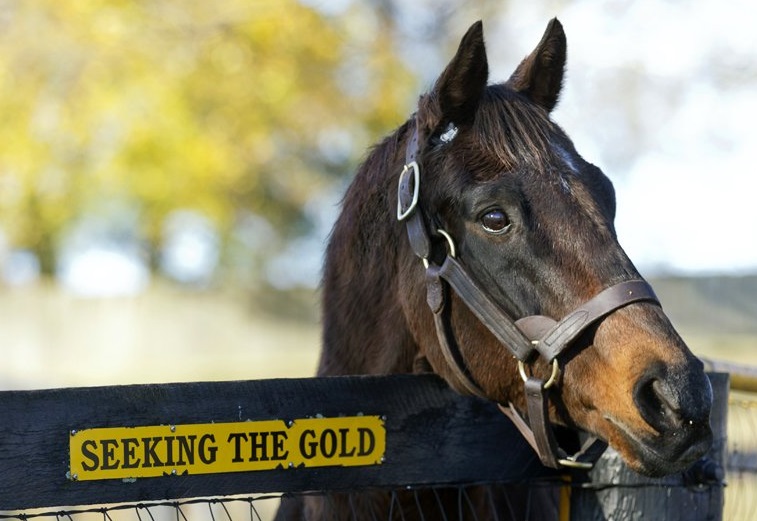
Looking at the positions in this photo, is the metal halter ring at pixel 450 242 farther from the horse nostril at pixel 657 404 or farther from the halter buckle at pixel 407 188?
the horse nostril at pixel 657 404

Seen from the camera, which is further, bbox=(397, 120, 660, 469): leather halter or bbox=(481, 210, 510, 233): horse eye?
bbox=(481, 210, 510, 233): horse eye

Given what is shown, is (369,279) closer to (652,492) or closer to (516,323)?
(516,323)

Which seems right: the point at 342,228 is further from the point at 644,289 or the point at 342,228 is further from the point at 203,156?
the point at 203,156

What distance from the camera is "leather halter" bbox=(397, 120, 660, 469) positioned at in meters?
2.19

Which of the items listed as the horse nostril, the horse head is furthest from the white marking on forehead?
the horse nostril

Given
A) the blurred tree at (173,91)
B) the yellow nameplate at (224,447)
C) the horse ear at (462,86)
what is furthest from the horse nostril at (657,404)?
the blurred tree at (173,91)

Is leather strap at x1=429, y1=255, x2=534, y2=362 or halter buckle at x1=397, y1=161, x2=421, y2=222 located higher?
halter buckle at x1=397, y1=161, x2=421, y2=222

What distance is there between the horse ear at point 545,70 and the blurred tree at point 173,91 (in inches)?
430

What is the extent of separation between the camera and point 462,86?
258cm

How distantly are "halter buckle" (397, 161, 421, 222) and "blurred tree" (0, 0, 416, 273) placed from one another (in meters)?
11.1

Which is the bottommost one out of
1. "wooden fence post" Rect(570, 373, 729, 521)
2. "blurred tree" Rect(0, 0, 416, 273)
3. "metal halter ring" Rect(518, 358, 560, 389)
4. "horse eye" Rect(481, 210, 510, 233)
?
"wooden fence post" Rect(570, 373, 729, 521)

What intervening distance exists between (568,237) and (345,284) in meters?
0.90

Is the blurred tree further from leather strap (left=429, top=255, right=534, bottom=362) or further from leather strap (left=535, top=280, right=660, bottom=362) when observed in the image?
leather strap (left=535, top=280, right=660, bottom=362)

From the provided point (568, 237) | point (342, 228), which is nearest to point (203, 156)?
point (342, 228)
